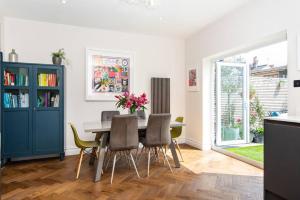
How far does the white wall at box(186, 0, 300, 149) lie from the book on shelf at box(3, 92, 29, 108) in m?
3.50

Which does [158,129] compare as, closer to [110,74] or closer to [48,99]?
[110,74]

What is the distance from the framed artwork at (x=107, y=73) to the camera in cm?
444

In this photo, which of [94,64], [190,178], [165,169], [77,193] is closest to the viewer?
[77,193]

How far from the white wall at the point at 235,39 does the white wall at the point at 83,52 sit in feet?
1.32

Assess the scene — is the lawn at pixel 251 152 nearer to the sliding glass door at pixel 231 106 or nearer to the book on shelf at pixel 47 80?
the sliding glass door at pixel 231 106

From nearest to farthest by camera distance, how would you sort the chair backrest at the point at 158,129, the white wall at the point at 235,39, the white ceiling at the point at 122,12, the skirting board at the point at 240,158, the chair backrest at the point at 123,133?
the white wall at the point at 235,39, the chair backrest at the point at 123,133, the chair backrest at the point at 158,129, the white ceiling at the point at 122,12, the skirting board at the point at 240,158

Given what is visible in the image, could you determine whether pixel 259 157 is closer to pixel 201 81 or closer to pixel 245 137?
pixel 245 137

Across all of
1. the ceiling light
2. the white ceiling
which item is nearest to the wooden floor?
the ceiling light

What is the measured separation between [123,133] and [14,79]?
234 cm

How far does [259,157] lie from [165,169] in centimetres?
180

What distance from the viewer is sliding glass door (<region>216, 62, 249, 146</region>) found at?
4594 millimetres

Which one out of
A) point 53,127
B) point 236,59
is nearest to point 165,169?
point 53,127

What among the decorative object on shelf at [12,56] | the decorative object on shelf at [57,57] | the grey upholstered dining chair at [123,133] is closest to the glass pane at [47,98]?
the decorative object on shelf at [57,57]

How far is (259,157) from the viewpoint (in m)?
3.79
